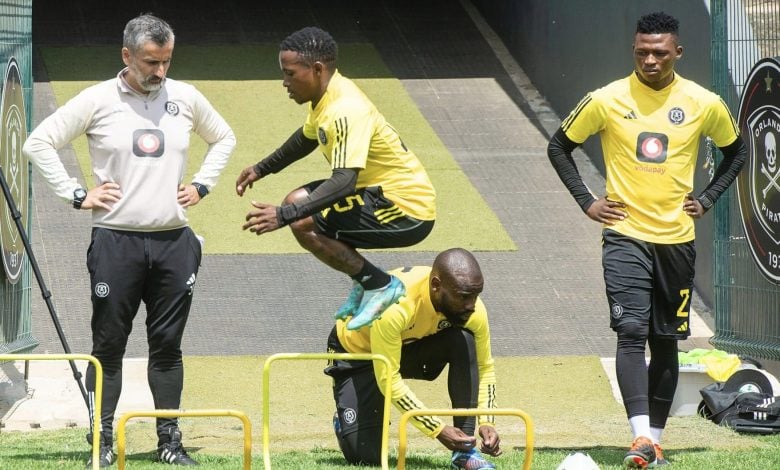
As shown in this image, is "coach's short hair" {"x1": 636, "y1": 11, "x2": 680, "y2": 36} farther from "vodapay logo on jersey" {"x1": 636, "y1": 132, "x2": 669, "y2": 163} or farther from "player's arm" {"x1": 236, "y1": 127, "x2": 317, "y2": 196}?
"player's arm" {"x1": 236, "y1": 127, "x2": 317, "y2": 196}

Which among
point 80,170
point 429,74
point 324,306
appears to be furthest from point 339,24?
point 324,306

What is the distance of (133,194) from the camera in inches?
270

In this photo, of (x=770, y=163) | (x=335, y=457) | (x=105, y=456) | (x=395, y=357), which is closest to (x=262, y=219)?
(x=395, y=357)

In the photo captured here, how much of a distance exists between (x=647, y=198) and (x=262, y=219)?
6.79 feet

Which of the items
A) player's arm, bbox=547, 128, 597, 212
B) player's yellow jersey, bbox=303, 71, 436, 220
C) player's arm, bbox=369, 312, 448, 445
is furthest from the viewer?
player's arm, bbox=547, 128, 597, 212

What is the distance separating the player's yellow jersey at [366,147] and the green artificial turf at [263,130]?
5.74 meters

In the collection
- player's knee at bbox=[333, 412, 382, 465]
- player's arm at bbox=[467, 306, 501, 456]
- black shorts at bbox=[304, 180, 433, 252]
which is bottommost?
player's knee at bbox=[333, 412, 382, 465]

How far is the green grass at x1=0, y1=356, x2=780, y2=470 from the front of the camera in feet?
22.9

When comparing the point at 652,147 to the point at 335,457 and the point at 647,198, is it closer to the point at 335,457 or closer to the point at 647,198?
the point at 647,198

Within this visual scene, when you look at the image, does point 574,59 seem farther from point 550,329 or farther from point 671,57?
point 671,57

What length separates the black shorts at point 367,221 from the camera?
6820 mm

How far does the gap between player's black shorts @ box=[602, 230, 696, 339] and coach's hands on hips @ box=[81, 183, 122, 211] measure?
2.51 meters

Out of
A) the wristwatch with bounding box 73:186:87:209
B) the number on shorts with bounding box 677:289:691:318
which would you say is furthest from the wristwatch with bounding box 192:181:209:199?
the number on shorts with bounding box 677:289:691:318

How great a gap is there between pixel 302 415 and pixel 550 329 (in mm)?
2921
